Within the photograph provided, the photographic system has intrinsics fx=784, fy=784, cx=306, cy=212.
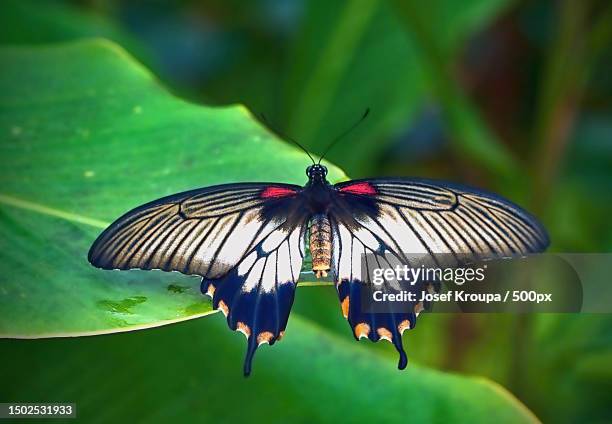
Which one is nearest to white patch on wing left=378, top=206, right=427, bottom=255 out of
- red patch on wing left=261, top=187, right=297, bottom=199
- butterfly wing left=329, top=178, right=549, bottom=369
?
butterfly wing left=329, top=178, right=549, bottom=369

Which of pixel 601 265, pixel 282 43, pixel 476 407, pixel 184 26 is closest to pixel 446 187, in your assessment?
pixel 476 407

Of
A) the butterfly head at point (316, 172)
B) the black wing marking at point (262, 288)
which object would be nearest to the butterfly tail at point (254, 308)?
the black wing marking at point (262, 288)

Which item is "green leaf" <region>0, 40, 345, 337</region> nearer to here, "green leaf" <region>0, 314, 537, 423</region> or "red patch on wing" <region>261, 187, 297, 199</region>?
"red patch on wing" <region>261, 187, 297, 199</region>

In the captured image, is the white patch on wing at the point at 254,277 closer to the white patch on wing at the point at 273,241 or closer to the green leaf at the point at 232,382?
the white patch on wing at the point at 273,241

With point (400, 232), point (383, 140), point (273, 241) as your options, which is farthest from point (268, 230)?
point (383, 140)

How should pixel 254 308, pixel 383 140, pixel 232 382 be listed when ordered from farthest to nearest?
pixel 383 140
pixel 232 382
pixel 254 308

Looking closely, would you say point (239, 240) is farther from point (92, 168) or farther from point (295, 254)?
point (92, 168)

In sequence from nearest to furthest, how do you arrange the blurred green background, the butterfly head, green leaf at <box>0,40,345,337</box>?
1. green leaf at <box>0,40,345,337</box>
2. the butterfly head
3. the blurred green background
